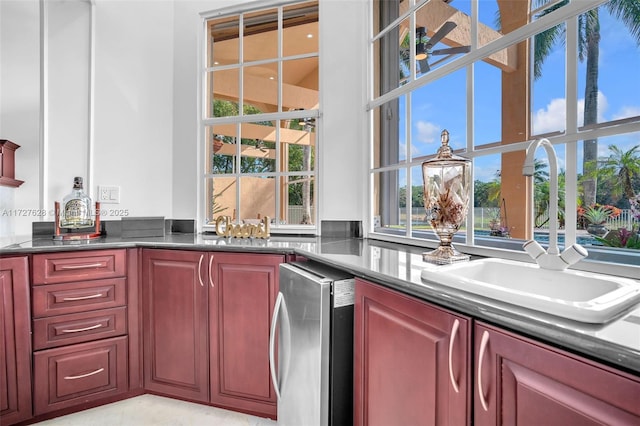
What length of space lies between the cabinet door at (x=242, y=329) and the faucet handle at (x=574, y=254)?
1.17m

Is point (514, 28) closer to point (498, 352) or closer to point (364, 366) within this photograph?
point (498, 352)

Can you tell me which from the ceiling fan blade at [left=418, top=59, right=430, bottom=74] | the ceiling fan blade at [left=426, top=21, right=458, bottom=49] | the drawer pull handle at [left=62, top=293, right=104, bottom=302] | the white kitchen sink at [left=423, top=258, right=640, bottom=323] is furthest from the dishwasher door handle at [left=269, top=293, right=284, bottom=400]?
the ceiling fan blade at [left=426, top=21, right=458, bottom=49]

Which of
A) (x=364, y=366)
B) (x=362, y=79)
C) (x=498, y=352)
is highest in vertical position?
(x=362, y=79)

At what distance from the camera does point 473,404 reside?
79 centimetres

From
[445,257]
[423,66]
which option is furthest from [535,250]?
[423,66]

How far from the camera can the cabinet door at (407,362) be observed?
2.71 feet

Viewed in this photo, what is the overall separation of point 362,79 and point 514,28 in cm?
103

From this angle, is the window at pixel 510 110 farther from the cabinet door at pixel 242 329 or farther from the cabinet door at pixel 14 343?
the cabinet door at pixel 14 343

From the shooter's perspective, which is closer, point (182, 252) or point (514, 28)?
point (514, 28)

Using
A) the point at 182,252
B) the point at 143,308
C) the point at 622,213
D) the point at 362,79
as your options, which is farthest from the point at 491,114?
the point at 143,308

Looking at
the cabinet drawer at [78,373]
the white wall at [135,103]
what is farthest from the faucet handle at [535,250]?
the cabinet drawer at [78,373]

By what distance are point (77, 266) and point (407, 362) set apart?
173 cm

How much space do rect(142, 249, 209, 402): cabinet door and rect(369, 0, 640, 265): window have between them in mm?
1136

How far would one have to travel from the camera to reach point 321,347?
4.13 feet
